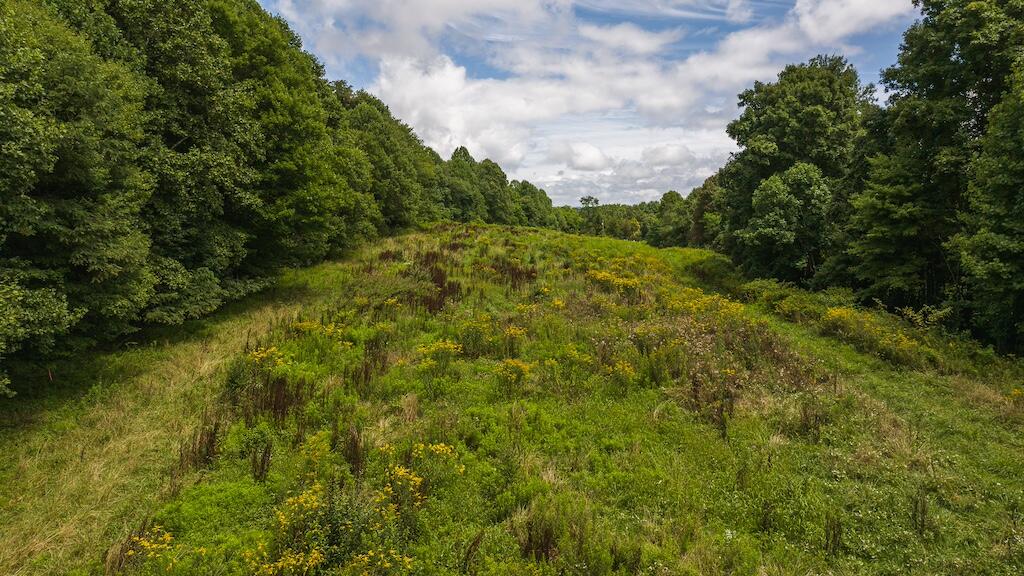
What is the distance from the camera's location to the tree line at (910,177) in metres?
12.7

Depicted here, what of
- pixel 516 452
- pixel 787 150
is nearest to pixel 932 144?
pixel 787 150

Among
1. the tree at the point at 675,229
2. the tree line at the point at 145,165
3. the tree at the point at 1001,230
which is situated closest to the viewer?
the tree line at the point at 145,165

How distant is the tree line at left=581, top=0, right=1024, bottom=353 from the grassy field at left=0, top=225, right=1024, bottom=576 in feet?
10.1

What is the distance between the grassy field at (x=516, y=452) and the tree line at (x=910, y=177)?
309cm

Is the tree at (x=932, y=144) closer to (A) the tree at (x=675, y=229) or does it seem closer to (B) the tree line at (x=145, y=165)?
(B) the tree line at (x=145, y=165)

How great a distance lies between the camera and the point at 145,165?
11.5 metres

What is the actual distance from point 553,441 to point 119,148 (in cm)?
1154

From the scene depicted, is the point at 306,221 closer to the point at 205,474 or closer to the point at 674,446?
the point at 205,474

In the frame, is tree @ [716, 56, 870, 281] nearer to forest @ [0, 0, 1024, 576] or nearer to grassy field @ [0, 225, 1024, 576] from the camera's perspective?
forest @ [0, 0, 1024, 576]

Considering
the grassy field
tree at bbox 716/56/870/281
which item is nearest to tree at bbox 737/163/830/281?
tree at bbox 716/56/870/281

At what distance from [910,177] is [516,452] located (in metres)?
18.7

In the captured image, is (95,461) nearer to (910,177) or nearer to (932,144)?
(910,177)

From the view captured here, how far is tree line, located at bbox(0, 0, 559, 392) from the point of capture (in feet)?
26.0

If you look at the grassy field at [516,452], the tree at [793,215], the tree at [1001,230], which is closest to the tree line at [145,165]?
the grassy field at [516,452]
